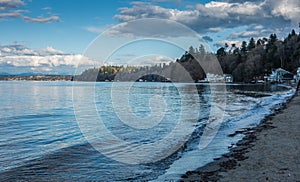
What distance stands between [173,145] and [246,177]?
767 centimetres

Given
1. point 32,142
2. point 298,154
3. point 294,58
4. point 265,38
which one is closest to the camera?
point 298,154

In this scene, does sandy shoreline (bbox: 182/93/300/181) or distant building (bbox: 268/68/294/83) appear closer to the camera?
sandy shoreline (bbox: 182/93/300/181)

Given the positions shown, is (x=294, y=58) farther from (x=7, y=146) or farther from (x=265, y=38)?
(x=7, y=146)

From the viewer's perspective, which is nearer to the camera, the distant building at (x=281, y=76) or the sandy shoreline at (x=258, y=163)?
the sandy shoreline at (x=258, y=163)

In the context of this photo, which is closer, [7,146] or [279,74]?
[7,146]

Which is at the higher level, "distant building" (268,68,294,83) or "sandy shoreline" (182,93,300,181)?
"distant building" (268,68,294,83)

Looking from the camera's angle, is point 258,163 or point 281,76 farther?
point 281,76

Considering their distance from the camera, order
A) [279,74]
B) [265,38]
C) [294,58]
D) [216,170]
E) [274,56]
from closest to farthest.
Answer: [216,170] → [279,74] → [294,58] → [274,56] → [265,38]

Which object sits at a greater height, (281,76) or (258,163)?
(281,76)

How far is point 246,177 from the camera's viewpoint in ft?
27.9

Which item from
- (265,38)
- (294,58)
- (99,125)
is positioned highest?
(265,38)

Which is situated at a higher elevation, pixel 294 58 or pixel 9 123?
pixel 294 58

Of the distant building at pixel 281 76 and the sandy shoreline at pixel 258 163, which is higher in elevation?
the distant building at pixel 281 76

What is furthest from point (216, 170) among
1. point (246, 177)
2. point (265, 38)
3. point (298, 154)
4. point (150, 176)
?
point (265, 38)
